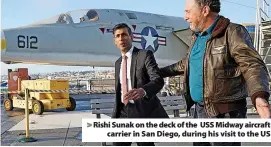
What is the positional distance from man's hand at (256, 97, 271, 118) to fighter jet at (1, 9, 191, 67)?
7.03 meters

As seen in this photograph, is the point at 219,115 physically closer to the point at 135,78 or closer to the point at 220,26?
the point at 220,26

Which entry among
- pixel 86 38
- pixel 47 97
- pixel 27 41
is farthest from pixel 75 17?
pixel 47 97

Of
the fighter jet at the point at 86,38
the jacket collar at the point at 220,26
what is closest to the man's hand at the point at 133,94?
the jacket collar at the point at 220,26

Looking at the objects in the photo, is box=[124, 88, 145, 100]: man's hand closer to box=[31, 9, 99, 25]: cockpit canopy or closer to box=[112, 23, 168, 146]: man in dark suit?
box=[112, 23, 168, 146]: man in dark suit

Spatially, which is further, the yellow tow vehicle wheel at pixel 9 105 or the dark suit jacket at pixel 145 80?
the yellow tow vehicle wheel at pixel 9 105

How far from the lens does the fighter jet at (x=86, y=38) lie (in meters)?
7.97

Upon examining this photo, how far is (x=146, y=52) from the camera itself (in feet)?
8.68

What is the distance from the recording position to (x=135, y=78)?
259cm

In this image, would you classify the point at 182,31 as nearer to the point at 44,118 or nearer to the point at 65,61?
the point at 65,61

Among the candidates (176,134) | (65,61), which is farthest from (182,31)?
(176,134)

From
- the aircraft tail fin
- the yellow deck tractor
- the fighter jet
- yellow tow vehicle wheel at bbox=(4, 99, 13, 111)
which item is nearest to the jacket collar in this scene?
the fighter jet

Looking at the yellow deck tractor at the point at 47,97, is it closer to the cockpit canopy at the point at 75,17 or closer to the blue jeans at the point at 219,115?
the cockpit canopy at the point at 75,17

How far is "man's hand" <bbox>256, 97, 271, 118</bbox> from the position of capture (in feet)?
5.31

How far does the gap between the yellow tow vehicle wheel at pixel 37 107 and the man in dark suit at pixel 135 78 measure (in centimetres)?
632
